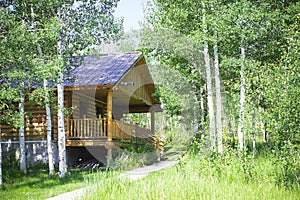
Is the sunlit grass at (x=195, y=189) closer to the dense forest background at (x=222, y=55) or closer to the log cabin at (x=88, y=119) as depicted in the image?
the dense forest background at (x=222, y=55)

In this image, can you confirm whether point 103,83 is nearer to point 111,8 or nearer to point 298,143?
point 111,8

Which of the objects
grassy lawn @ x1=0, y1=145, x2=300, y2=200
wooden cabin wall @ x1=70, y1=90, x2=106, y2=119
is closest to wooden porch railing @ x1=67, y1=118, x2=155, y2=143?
wooden cabin wall @ x1=70, y1=90, x2=106, y2=119

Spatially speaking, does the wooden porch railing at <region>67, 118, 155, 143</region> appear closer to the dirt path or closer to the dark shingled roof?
the dark shingled roof

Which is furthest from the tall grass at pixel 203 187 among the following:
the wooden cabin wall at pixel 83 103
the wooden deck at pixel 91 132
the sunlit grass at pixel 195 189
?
the wooden cabin wall at pixel 83 103

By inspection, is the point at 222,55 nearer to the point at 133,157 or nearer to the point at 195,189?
the point at 133,157

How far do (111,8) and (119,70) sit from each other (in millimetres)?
2662

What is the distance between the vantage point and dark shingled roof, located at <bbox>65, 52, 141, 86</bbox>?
12902mm

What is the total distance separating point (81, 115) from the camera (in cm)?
1645

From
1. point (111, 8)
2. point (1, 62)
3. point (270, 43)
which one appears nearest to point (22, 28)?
point (1, 62)

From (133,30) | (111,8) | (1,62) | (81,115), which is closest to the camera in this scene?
(1,62)

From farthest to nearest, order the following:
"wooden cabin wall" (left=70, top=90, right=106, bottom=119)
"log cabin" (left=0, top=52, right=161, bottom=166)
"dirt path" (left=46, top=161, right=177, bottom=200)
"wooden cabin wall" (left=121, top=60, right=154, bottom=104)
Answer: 1. "wooden cabin wall" (left=121, top=60, right=154, bottom=104)
2. "wooden cabin wall" (left=70, top=90, right=106, bottom=119)
3. "log cabin" (left=0, top=52, right=161, bottom=166)
4. "dirt path" (left=46, top=161, right=177, bottom=200)

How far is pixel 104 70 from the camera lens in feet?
46.8

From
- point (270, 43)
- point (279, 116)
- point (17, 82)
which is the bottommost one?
point (279, 116)

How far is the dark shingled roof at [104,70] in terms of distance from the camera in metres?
12.9
